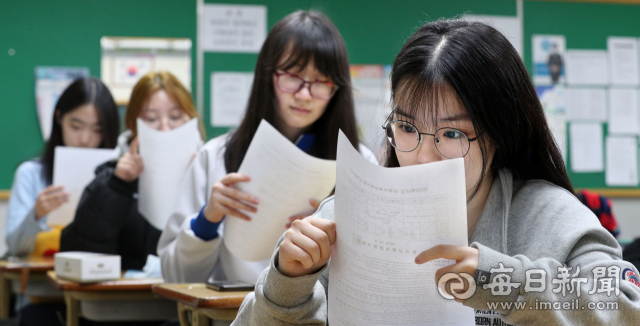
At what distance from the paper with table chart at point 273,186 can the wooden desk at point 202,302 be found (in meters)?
0.18

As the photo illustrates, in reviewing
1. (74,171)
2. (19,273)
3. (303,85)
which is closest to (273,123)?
(303,85)

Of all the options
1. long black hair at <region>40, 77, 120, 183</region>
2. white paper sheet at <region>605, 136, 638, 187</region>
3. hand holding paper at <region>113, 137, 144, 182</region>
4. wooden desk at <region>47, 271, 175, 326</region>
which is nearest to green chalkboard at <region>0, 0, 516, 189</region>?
long black hair at <region>40, 77, 120, 183</region>

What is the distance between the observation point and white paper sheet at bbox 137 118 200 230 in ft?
7.68

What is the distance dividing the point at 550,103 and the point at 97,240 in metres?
3.16

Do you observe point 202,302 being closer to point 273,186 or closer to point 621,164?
point 273,186

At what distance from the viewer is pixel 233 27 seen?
398cm

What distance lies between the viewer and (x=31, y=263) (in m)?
2.58

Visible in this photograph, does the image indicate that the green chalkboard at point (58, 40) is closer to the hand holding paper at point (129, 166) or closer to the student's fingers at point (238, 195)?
the hand holding paper at point (129, 166)

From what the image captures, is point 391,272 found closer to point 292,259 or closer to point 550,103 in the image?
point 292,259

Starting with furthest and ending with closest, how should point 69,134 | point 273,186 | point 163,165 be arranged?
point 69,134 < point 163,165 < point 273,186

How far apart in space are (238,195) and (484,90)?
0.85 m

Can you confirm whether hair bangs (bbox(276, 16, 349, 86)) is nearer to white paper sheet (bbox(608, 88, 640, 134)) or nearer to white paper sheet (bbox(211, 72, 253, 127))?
white paper sheet (bbox(211, 72, 253, 127))

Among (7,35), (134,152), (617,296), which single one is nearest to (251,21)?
(7,35)

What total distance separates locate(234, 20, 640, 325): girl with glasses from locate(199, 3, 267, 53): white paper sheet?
3002 millimetres
